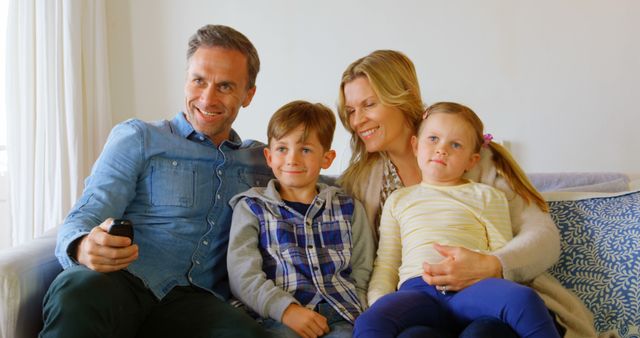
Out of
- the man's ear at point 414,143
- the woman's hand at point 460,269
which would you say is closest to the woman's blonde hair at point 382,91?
the man's ear at point 414,143

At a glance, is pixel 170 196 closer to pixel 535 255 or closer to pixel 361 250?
pixel 361 250

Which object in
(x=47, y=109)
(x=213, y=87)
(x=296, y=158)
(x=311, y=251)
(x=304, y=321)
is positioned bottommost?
(x=304, y=321)

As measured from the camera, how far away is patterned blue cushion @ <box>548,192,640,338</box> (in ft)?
5.15

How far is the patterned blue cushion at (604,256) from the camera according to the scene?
157cm

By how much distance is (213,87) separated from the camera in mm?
1712

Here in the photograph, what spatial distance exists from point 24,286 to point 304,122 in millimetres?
771

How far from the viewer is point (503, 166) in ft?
5.70

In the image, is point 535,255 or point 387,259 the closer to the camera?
point 535,255

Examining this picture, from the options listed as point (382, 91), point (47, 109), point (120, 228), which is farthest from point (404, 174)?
point (47, 109)

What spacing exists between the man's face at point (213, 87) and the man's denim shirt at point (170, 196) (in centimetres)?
5

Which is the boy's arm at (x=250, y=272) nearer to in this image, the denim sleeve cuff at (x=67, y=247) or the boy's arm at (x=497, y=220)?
the denim sleeve cuff at (x=67, y=247)

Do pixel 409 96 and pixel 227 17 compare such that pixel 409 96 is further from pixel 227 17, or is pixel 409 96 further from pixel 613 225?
pixel 227 17

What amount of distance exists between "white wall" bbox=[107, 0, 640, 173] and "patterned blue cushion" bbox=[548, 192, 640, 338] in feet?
3.54

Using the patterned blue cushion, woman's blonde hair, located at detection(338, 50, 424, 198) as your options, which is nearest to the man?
woman's blonde hair, located at detection(338, 50, 424, 198)
